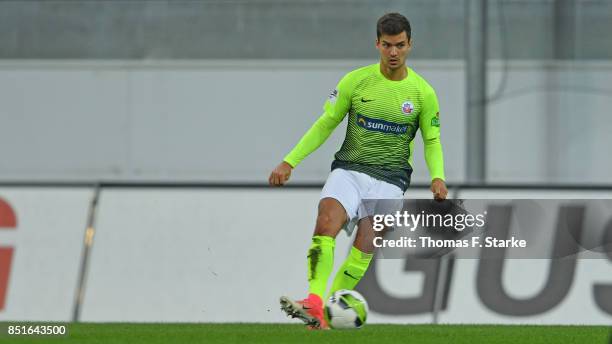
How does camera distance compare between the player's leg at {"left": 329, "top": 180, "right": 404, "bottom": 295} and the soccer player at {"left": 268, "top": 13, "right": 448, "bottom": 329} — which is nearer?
the soccer player at {"left": 268, "top": 13, "right": 448, "bottom": 329}

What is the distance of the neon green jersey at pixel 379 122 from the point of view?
28.0ft

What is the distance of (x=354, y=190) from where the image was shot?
28.3ft

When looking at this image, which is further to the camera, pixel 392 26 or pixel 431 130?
pixel 431 130

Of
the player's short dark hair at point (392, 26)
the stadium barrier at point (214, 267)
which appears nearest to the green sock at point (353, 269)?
the player's short dark hair at point (392, 26)

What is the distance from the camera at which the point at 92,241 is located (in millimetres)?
11219

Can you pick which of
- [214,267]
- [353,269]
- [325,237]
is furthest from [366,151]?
[214,267]

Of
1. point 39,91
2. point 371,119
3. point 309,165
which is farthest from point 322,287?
point 39,91

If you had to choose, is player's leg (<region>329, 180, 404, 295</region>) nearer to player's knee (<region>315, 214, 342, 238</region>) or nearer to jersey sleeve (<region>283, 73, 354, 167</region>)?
player's knee (<region>315, 214, 342, 238</region>)

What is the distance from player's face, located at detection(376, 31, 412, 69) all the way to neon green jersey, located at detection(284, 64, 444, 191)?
0.15m

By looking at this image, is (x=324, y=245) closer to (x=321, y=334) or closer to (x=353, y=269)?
(x=353, y=269)

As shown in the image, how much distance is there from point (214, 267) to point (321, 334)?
2.42 meters

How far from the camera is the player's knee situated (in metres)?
8.48

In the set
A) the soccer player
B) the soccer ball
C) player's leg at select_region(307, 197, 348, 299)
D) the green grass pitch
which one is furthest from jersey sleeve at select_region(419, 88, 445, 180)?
the green grass pitch

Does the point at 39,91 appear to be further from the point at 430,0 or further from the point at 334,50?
the point at 430,0
